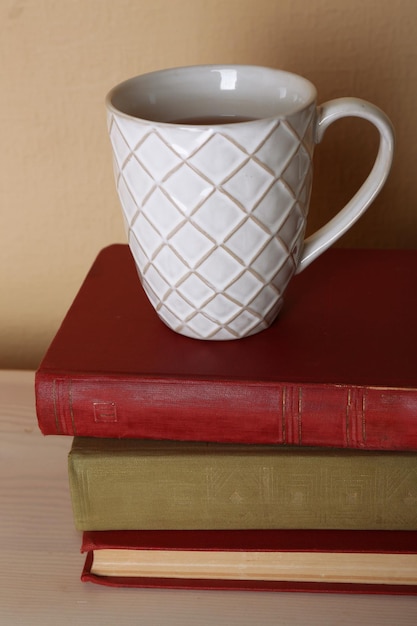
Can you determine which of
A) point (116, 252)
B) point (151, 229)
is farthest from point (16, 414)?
point (151, 229)

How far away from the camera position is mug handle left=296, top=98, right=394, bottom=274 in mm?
488

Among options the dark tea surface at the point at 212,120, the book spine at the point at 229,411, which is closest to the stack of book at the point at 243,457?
the book spine at the point at 229,411

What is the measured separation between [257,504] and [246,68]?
0.29m

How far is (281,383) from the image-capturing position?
0.48 m

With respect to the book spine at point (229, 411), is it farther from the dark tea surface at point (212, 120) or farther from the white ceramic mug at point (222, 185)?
the dark tea surface at point (212, 120)

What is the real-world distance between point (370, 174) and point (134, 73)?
0.25 metres

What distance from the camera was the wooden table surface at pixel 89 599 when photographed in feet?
1.57

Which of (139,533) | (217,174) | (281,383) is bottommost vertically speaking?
(139,533)

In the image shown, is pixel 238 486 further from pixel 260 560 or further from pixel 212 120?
→ pixel 212 120

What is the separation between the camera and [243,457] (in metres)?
0.50

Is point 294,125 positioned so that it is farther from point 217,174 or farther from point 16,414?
point 16,414

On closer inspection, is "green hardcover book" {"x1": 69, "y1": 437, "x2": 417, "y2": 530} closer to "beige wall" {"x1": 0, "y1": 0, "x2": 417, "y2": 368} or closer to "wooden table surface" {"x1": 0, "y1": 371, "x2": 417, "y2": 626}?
"wooden table surface" {"x1": 0, "y1": 371, "x2": 417, "y2": 626}

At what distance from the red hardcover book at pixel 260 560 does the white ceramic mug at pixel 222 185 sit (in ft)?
0.44

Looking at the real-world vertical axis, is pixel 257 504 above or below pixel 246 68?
below
